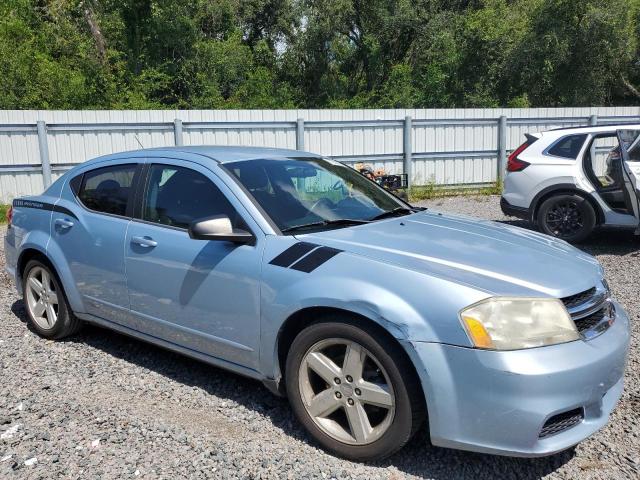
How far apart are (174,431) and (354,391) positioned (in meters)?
1.13

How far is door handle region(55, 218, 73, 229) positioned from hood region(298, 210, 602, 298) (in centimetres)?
214

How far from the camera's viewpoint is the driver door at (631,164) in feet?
23.4

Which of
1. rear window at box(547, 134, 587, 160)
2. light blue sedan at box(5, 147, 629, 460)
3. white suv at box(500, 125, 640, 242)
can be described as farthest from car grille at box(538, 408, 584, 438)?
rear window at box(547, 134, 587, 160)

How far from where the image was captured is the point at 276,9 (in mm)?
28453

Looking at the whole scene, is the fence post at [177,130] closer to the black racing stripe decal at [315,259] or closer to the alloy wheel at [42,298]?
the alloy wheel at [42,298]

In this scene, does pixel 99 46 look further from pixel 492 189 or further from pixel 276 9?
pixel 492 189

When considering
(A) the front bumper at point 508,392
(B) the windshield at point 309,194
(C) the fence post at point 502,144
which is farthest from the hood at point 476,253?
(C) the fence post at point 502,144

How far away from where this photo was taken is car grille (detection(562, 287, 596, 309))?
2836 mm

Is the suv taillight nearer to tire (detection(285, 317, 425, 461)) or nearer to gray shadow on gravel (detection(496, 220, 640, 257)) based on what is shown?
gray shadow on gravel (detection(496, 220, 640, 257))

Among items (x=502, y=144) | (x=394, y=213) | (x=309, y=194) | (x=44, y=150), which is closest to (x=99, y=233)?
(x=309, y=194)

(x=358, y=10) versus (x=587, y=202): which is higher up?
(x=358, y=10)

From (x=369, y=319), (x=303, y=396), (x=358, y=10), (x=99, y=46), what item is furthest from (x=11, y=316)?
(x=358, y=10)

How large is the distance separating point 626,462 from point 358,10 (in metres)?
26.1

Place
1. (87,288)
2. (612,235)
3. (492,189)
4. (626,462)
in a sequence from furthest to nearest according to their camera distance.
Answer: (492,189), (612,235), (87,288), (626,462)
